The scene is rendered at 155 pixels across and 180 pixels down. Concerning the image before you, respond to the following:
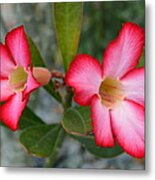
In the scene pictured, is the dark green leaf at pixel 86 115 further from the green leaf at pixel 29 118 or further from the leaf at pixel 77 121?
the green leaf at pixel 29 118

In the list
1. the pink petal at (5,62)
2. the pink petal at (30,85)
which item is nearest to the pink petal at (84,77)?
the pink petal at (30,85)

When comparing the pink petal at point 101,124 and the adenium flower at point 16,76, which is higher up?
the adenium flower at point 16,76

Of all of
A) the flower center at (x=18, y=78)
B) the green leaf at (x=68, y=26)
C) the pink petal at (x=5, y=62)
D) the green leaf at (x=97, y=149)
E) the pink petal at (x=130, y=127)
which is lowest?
the green leaf at (x=97, y=149)

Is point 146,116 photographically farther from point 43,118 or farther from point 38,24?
point 38,24

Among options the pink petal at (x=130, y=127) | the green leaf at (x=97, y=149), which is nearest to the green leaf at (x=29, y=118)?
the green leaf at (x=97, y=149)

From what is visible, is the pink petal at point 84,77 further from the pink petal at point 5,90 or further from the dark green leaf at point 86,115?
the pink petal at point 5,90

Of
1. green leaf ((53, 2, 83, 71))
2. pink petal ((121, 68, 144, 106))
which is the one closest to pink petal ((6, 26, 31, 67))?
green leaf ((53, 2, 83, 71))

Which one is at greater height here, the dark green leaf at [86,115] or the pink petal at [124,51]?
the pink petal at [124,51]

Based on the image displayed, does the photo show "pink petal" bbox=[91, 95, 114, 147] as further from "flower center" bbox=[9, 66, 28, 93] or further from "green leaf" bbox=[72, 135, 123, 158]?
"flower center" bbox=[9, 66, 28, 93]
